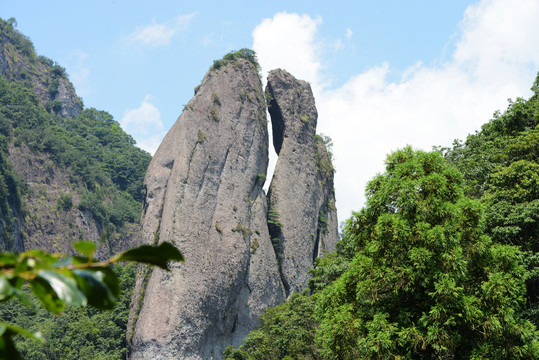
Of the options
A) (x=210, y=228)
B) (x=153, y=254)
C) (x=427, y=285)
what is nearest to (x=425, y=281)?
(x=427, y=285)

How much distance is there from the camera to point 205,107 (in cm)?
3688

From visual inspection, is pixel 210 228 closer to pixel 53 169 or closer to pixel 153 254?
pixel 153 254

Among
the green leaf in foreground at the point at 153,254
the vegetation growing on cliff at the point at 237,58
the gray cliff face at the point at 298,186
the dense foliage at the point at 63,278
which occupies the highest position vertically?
the vegetation growing on cliff at the point at 237,58

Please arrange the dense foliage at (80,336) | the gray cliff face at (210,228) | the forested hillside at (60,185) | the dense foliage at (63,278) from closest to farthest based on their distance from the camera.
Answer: the dense foliage at (63,278) < the gray cliff face at (210,228) < the dense foliage at (80,336) < the forested hillside at (60,185)

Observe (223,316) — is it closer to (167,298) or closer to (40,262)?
(167,298)

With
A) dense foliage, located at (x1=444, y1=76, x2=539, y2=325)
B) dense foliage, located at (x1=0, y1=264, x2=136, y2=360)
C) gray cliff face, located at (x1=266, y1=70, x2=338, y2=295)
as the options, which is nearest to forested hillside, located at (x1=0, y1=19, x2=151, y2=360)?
dense foliage, located at (x1=0, y1=264, x2=136, y2=360)

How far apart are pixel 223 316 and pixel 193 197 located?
24.7 ft

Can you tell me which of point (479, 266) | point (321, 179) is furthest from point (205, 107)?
point (479, 266)

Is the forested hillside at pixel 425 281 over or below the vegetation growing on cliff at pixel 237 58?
below

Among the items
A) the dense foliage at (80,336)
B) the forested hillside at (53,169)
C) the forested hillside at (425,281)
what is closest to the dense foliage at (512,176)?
the forested hillside at (425,281)

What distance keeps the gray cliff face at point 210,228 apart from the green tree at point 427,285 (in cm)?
1914

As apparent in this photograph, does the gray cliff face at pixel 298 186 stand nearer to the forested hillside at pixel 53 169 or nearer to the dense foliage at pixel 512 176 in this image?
the dense foliage at pixel 512 176

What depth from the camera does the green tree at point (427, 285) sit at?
1009 centimetres

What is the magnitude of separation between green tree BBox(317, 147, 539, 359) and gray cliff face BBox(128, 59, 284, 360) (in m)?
19.1
